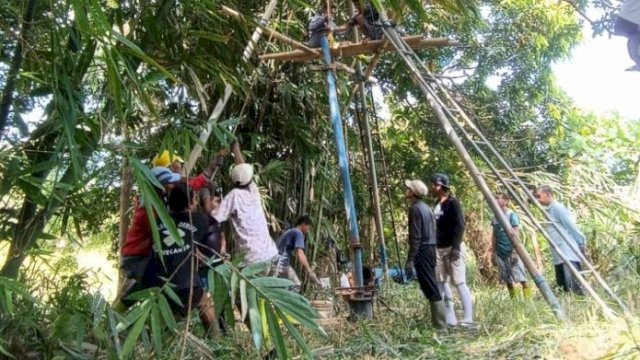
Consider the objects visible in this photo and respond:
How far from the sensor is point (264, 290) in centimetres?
227

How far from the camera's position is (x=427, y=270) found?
4.28 metres

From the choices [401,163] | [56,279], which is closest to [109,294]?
[56,279]

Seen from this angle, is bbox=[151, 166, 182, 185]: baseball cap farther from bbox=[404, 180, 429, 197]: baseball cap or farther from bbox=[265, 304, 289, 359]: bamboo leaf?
bbox=[404, 180, 429, 197]: baseball cap

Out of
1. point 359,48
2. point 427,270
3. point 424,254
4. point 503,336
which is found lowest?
point 503,336

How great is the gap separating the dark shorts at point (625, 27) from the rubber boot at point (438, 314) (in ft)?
8.23

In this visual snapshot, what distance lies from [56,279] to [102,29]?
5.19ft

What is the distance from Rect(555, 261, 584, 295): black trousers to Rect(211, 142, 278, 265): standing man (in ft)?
7.60

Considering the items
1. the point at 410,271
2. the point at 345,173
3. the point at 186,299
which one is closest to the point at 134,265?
the point at 186,299

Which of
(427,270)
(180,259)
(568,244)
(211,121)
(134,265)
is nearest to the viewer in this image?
(180,259)

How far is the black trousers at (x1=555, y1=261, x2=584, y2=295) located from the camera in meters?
4.73

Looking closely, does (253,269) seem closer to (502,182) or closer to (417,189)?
(502,182)

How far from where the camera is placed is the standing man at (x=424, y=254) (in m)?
4.17

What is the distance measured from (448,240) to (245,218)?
1579mm

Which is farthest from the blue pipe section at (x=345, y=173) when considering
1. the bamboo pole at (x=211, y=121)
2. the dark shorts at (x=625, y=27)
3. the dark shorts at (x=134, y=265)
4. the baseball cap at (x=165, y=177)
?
the dark shorts at (x=625, y=27)
